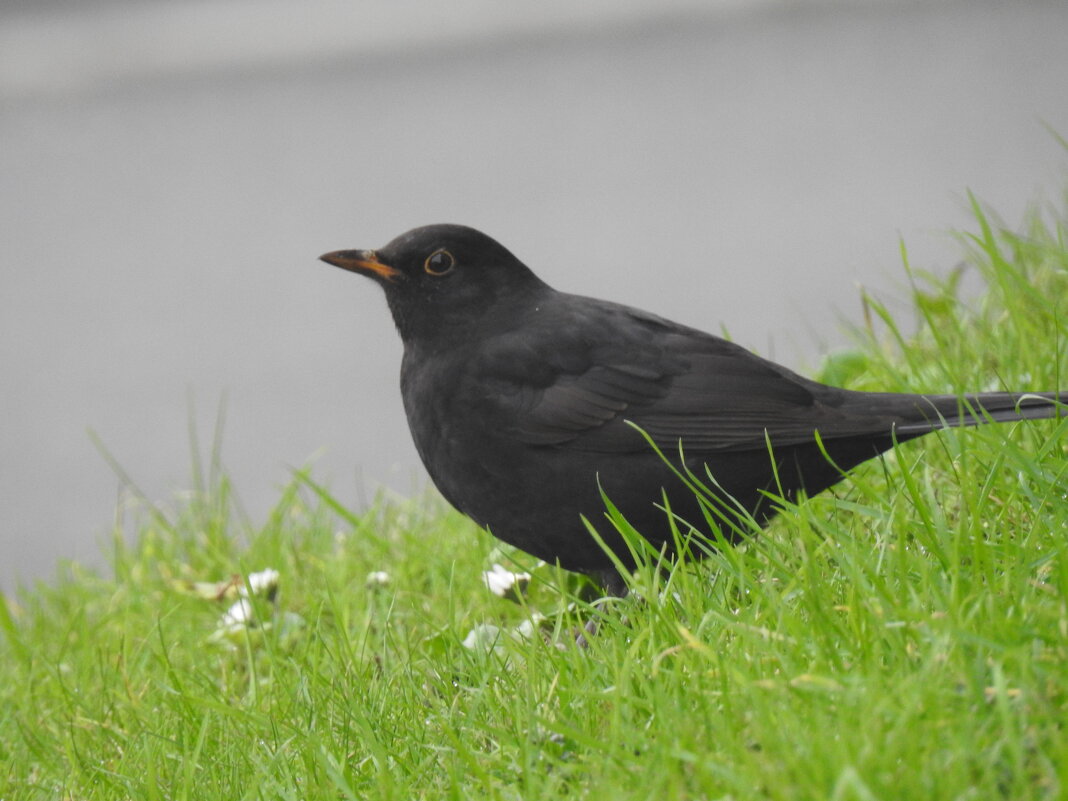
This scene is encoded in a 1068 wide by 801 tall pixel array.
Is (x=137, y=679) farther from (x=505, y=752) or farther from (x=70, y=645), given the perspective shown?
(x=505, y=752)

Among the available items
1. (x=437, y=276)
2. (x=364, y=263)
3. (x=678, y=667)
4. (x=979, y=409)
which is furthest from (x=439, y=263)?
(x=678, y=667)

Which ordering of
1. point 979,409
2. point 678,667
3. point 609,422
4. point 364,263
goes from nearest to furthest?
1. point 678,667
2. point 979,409
3. point 609,422
4. point 364,263

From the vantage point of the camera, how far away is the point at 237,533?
14.5 feet

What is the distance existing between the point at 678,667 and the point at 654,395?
111 centimetres

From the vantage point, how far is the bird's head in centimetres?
338

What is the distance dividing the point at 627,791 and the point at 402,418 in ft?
19.6

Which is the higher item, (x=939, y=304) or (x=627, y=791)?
(x=939, y=304)

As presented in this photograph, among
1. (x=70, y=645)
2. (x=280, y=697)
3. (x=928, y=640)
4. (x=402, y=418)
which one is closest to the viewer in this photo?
(x=928, y=640)

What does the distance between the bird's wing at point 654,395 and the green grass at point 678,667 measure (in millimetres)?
255

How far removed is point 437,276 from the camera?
340 centimetres

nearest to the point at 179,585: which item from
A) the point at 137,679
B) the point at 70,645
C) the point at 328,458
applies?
the point at 70,645

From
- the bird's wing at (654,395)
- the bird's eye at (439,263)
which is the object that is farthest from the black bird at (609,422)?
the bird's eye at (439,263)

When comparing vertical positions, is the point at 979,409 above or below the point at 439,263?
below

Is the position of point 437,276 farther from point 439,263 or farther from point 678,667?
point 678,667
